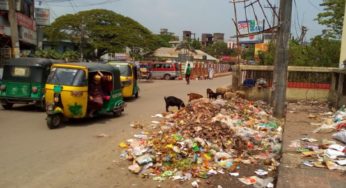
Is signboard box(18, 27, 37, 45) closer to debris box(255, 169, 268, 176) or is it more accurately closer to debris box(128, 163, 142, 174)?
debris box(128, 163, 142, 174)

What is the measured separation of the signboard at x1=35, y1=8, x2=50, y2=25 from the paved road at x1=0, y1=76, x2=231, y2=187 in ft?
79.3

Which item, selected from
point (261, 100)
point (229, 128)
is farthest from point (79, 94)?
point (261, 100)

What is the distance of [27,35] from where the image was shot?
30.7 meters

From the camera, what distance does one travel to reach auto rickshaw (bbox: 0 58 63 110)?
14.4 metres

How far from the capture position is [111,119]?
526 inches

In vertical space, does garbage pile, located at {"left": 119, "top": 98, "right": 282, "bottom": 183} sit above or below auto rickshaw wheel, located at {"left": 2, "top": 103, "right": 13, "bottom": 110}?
above

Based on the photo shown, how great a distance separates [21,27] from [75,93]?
64.3 ft

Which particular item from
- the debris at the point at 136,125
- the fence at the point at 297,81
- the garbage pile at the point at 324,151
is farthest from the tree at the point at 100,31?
the garbage pile at the point at 324,151

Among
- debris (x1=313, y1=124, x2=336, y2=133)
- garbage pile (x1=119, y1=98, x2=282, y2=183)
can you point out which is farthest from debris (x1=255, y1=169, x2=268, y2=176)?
debris (x1=313, y1=124, x2=336, y2=133)

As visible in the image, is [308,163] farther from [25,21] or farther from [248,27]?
[25,21]

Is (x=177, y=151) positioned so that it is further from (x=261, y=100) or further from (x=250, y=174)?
(x=261, y=100)

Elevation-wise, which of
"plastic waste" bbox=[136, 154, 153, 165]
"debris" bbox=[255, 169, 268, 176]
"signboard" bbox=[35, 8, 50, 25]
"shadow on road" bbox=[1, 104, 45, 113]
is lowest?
"shadow on road" bbox=[1, 104, 45, 113]

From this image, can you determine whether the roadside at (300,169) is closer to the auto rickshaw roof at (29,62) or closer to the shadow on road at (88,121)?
the shadow on road at (88,121)

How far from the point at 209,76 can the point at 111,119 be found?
123 ft
